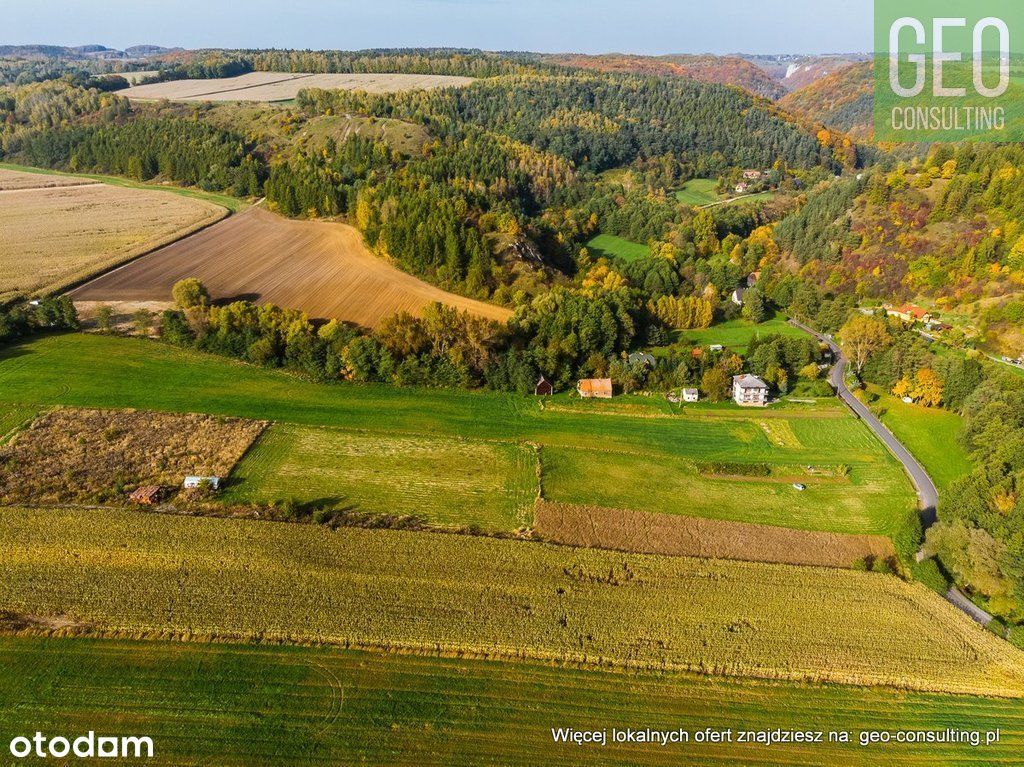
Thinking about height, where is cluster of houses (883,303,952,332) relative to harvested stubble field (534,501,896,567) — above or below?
above

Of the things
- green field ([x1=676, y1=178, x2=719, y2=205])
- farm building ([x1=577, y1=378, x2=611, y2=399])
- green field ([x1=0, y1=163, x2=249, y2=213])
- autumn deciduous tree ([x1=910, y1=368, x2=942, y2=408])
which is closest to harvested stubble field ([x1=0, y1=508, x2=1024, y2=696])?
farm building ([x1=577, y1=378, x2=611, y2=399])

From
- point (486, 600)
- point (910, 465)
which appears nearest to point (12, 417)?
point (486, 600)

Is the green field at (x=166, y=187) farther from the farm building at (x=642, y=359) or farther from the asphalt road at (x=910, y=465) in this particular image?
the asphalt road at (x=910, y=465)

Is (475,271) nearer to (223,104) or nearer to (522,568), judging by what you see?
(522,568)

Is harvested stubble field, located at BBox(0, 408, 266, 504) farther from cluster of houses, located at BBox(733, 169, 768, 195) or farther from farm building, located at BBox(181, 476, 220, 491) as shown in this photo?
cluster of houses, located at BBox(733, 169, 768, 195)

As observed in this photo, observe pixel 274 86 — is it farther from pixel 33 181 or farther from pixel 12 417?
pixel 12 417

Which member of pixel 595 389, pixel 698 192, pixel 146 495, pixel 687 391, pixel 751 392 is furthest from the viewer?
pixel 698 192

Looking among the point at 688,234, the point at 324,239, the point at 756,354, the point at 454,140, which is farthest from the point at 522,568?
the point at 454,140
